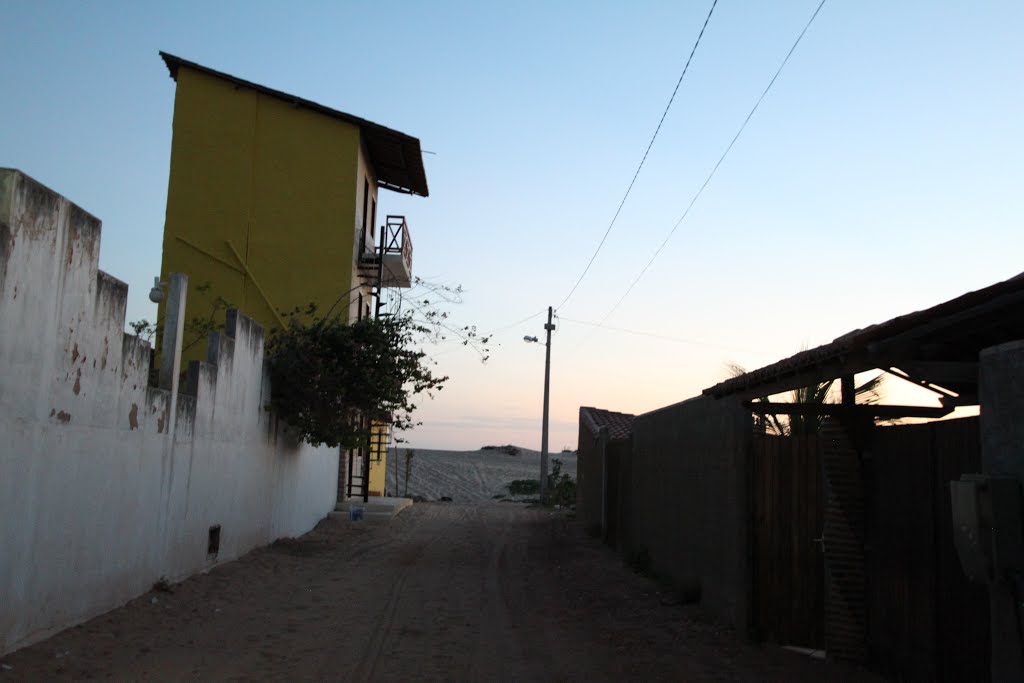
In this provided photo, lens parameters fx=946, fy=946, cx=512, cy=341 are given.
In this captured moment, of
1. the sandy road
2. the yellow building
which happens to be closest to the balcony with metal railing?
the yellow building

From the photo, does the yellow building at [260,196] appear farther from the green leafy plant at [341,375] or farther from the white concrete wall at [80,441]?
the white concrete wall at [80,441]

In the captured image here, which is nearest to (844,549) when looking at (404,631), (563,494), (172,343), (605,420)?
(404,631)

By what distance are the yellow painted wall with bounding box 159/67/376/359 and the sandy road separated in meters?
11.6

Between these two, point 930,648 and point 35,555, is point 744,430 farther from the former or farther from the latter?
point 35,555

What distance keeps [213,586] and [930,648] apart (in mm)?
9109

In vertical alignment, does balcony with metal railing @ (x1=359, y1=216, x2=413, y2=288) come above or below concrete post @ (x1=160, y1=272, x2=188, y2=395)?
above

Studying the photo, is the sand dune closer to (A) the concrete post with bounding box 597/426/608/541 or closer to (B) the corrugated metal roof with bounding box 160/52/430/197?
(B) the corrugated metal roof with bounding box 160/52/430/197

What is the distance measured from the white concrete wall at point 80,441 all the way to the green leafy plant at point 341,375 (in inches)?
138

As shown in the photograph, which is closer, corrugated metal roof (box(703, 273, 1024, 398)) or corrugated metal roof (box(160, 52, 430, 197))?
corrugated metal roof (box(703, 273, 1024, 398))

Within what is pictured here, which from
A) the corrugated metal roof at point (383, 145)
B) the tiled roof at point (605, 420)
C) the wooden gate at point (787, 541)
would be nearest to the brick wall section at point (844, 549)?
the wooden gate at point (787, 541)

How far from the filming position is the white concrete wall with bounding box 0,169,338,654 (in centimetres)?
791

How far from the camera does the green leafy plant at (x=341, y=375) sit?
58.7 ft

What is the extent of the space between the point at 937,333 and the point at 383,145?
2425cm

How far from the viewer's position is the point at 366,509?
2588 centimetres
